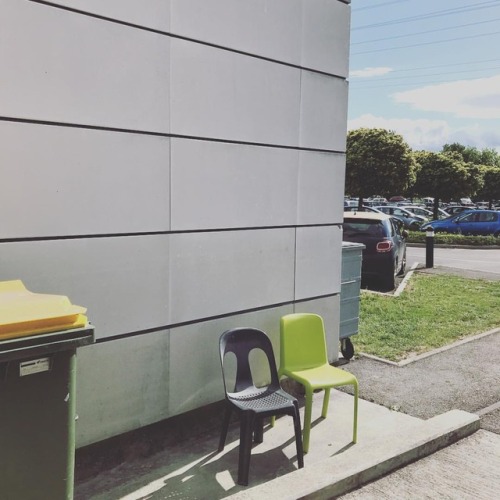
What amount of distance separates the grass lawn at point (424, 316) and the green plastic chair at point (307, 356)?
6.58ft

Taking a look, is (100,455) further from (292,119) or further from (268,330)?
(292,119)

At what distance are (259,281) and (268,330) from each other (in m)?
0.47

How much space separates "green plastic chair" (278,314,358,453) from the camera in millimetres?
4230

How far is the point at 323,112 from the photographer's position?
505cm

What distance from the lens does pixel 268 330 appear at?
4.82 metres

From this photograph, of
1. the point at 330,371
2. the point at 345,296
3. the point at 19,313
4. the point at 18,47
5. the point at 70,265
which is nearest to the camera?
the point at 19,313

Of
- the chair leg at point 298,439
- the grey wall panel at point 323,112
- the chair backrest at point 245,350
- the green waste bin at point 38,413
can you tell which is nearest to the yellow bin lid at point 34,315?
the green waste bin at point 38,413

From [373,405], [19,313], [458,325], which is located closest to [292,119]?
[373,405]

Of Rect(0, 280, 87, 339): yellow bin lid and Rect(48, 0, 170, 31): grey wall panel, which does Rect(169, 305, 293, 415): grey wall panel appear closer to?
Rect(0, 280, 87, 339): yellow bin lid

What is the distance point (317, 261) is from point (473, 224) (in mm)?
20396

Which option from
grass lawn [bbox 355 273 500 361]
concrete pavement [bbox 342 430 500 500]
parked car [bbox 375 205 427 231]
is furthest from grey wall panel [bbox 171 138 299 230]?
parked car [bbox 375 205 427 231]

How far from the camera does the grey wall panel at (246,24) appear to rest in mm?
3920

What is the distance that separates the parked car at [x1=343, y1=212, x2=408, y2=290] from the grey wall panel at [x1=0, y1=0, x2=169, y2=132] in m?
7.19

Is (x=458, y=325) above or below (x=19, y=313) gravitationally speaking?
below
